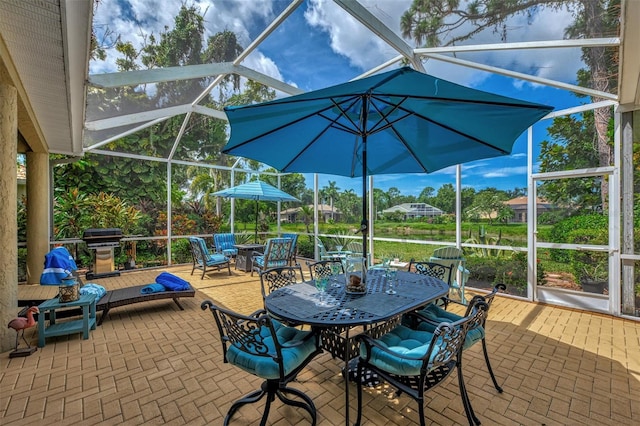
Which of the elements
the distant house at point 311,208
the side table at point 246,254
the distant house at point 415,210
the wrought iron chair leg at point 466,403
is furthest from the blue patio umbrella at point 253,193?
the wrought iron chair leg at point 466,403

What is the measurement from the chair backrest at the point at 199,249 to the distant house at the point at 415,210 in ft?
14.7

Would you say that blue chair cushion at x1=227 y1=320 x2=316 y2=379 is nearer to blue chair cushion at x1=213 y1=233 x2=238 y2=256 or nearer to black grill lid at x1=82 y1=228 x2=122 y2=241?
blue chair cushion at x1=213 y1=233 x2=238 y2=256

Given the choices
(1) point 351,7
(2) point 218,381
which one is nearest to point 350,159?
(1) point 351,7

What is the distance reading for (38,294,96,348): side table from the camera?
3.25 metres

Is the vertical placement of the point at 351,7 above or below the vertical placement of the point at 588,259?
above

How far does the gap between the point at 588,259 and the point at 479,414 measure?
12.7 ft

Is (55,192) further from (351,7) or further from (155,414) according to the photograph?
(351,7)

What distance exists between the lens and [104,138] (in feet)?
21.0

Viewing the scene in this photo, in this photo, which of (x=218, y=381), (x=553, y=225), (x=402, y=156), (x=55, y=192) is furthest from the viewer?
(x=55, y=192)

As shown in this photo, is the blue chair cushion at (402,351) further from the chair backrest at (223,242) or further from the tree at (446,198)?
the chair backrest at (223,242)

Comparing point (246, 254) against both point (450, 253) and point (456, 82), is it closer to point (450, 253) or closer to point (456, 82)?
point (450, 253)

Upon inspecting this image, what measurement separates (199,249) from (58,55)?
451 cm

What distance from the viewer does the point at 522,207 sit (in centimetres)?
504

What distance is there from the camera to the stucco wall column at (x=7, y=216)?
10.0 feet
